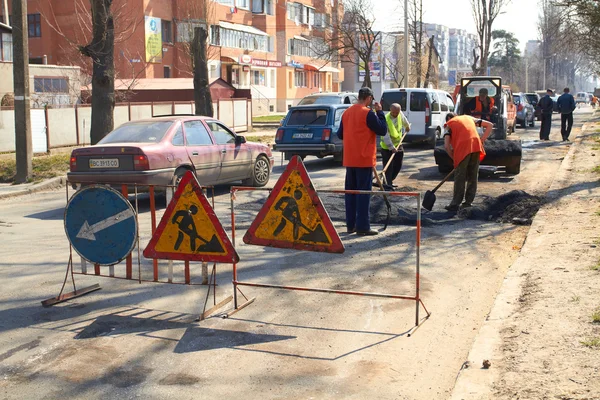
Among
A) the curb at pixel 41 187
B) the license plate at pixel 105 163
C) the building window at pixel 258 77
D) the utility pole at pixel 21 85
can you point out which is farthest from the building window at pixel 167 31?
the license plate at pixel 105 163

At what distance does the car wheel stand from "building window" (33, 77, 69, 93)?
2444 centimetres

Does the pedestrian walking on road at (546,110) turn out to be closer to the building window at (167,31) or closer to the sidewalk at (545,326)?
the sidewalk at (545,326)

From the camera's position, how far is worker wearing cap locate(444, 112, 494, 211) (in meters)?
11.4

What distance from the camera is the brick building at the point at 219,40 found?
160ft

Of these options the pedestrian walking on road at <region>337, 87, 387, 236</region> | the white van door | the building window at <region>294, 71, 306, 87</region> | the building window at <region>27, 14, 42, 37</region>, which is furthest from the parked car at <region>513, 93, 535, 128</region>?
the building window at <region>294, 71, 306, 87</region>

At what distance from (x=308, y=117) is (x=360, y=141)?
930 cm

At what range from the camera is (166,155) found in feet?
39.8

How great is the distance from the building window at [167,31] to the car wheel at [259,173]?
40.2 m

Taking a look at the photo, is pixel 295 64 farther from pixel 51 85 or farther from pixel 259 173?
pixel 259 173

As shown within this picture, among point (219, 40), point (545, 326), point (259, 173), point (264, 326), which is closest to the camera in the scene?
point (545, 326)

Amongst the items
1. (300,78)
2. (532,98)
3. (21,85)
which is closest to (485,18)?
(532,98)

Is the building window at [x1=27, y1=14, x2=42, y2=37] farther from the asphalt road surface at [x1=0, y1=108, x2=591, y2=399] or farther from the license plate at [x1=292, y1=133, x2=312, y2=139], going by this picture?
the asphalt road surface at [x1=0, y1=108, x2=591, y2=399]

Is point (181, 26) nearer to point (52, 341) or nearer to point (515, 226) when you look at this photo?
point (515, 226)

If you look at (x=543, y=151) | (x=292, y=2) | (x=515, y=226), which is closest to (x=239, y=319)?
(x=515, y=226)
